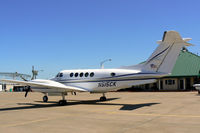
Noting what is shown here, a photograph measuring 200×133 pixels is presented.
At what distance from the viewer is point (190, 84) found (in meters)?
45.5

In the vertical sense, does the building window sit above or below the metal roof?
below

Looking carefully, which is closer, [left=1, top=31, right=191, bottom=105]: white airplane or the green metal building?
[left=1, top=31, right=191, bottom=105]: white airplane

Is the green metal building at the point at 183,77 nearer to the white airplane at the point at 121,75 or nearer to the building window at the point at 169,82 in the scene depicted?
the building window at the point at 169,82

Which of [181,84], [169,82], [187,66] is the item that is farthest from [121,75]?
[187,66]

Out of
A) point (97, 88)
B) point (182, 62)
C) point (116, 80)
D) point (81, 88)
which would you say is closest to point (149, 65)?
point (116, 80)

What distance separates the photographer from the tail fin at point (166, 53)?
16052 mm

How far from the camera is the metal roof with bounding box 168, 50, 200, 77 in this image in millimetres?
43688

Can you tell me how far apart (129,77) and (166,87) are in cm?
3088

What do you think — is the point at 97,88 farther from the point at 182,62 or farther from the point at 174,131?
the point at 182,62

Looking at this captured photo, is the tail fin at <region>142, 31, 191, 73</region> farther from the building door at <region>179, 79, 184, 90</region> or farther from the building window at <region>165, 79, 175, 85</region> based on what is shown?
the building door at <region>179, 79, 184, 90</region>

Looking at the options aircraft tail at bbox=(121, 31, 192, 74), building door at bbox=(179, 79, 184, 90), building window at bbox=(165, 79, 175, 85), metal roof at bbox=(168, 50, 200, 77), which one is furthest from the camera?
building window at bbox=(165, 79, 175, 85)

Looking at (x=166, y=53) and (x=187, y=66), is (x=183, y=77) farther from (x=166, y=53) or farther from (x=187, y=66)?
(x=166, y=53)

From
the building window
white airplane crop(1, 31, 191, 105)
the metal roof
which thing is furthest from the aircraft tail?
the building window

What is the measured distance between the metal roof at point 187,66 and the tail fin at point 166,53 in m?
28.7
